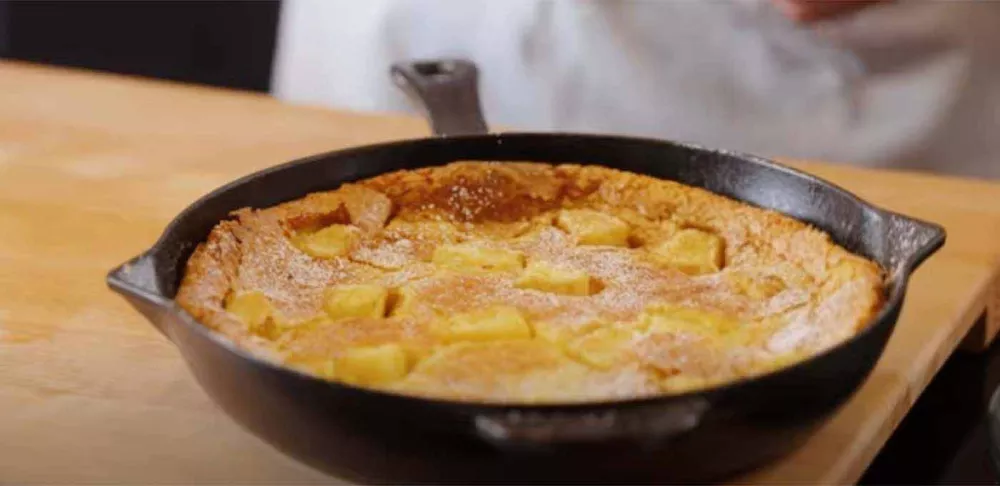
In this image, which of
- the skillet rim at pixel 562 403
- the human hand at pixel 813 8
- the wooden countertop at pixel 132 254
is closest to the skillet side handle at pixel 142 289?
the skillet rim at pixel 562 403

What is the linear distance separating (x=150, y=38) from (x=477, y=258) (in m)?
1.65

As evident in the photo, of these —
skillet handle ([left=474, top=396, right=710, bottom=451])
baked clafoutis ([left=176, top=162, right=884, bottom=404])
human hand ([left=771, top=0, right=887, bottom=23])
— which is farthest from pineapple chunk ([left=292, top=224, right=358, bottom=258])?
human hand ([left=771, top=0, right=887, bottom=23])

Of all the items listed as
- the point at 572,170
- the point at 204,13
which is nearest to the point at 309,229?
the point at 572,170

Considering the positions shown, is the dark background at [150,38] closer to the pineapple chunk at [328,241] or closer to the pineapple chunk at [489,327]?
the pineapple chunk at [328,241]

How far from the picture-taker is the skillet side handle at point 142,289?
64 cm

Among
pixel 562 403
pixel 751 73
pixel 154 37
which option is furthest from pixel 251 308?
pixel 154 37

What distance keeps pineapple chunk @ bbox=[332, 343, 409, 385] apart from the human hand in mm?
658

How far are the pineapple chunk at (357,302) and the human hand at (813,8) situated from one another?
22.7 inches

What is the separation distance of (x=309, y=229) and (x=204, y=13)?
4.99 feet

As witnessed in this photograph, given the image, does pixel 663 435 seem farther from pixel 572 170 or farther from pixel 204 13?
pixel 204 13

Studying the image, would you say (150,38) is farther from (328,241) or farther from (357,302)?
(357,302)

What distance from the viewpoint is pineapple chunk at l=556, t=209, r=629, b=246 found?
0.88 m

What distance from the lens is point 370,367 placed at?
0.66 m

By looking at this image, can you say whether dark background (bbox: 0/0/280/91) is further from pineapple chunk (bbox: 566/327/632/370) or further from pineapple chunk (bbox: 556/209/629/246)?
pineapple chunk (bbox: 566/327/632/370)
